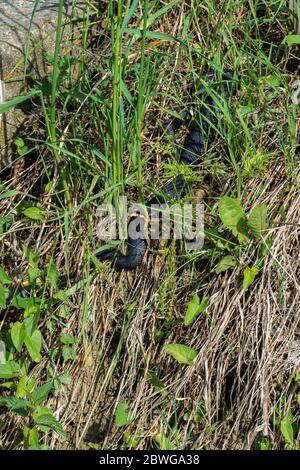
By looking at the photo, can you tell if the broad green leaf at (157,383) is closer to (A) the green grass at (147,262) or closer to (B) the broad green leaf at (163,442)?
(A) the green grass at (147,262)

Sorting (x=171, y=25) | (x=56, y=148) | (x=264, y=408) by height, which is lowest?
(x=264, y=408)

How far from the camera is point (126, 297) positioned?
289cm

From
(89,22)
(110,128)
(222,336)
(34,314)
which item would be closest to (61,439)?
(34,314)

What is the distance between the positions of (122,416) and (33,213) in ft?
2.29

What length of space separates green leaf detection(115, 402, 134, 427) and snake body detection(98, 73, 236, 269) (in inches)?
17.5

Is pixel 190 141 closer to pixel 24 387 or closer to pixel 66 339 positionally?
pixel 66 339

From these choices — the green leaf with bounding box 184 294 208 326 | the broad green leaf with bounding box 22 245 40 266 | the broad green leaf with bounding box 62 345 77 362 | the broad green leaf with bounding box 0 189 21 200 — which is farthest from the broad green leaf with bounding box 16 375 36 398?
the broad green leaf with bounding box 0 189 21 200

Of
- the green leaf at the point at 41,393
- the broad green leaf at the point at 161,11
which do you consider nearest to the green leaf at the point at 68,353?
the green leaf at the point at 41,393

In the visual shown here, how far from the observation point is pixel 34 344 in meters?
2.72

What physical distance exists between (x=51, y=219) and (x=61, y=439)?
656mm

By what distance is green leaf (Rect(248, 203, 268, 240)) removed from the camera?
2.71 meters

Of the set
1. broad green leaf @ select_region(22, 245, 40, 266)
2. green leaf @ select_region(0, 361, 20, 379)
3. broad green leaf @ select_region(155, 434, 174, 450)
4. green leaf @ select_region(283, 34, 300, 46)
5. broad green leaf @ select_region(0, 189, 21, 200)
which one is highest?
green leaf @ select_region(283, 34, 300, 46)

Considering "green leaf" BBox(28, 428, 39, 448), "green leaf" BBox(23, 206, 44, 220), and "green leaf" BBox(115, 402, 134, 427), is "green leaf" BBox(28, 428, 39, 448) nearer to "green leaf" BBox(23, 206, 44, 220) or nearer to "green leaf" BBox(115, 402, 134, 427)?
"green leaf" BBox(115, 402, 134, 427)
